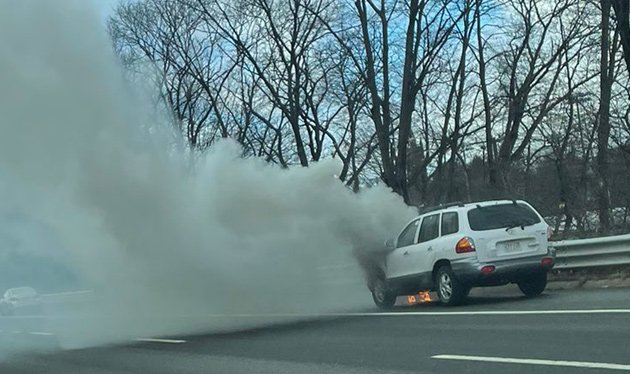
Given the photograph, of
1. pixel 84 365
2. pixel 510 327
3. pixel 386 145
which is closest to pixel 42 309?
pixel 386 145

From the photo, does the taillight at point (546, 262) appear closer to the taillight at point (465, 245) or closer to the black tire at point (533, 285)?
the black tire at point (533, 285)

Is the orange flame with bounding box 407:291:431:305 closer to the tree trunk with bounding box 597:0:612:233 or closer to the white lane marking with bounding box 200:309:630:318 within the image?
the white lane marking with bounding box 200:309:630:318

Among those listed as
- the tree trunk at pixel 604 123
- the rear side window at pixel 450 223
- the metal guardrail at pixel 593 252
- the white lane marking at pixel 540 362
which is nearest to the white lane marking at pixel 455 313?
the rear side window at pixel 450 223

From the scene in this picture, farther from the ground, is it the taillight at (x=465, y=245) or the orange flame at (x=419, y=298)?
the taillight at (x=465, y=245)

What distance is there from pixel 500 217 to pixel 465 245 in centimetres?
83

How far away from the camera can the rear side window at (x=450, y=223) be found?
14.4 meters

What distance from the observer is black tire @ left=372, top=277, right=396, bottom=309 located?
1599cm

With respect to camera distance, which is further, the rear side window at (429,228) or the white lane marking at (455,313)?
the rear side window at (429,228)

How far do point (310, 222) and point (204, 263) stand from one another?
6.56 feet

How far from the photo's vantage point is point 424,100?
4459cm

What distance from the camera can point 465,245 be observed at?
45.7ft

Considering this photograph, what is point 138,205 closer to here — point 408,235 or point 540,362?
point 408,235

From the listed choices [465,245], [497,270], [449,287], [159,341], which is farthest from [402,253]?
[159,341]

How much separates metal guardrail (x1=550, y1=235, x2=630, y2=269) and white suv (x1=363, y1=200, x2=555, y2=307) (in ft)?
5.14
